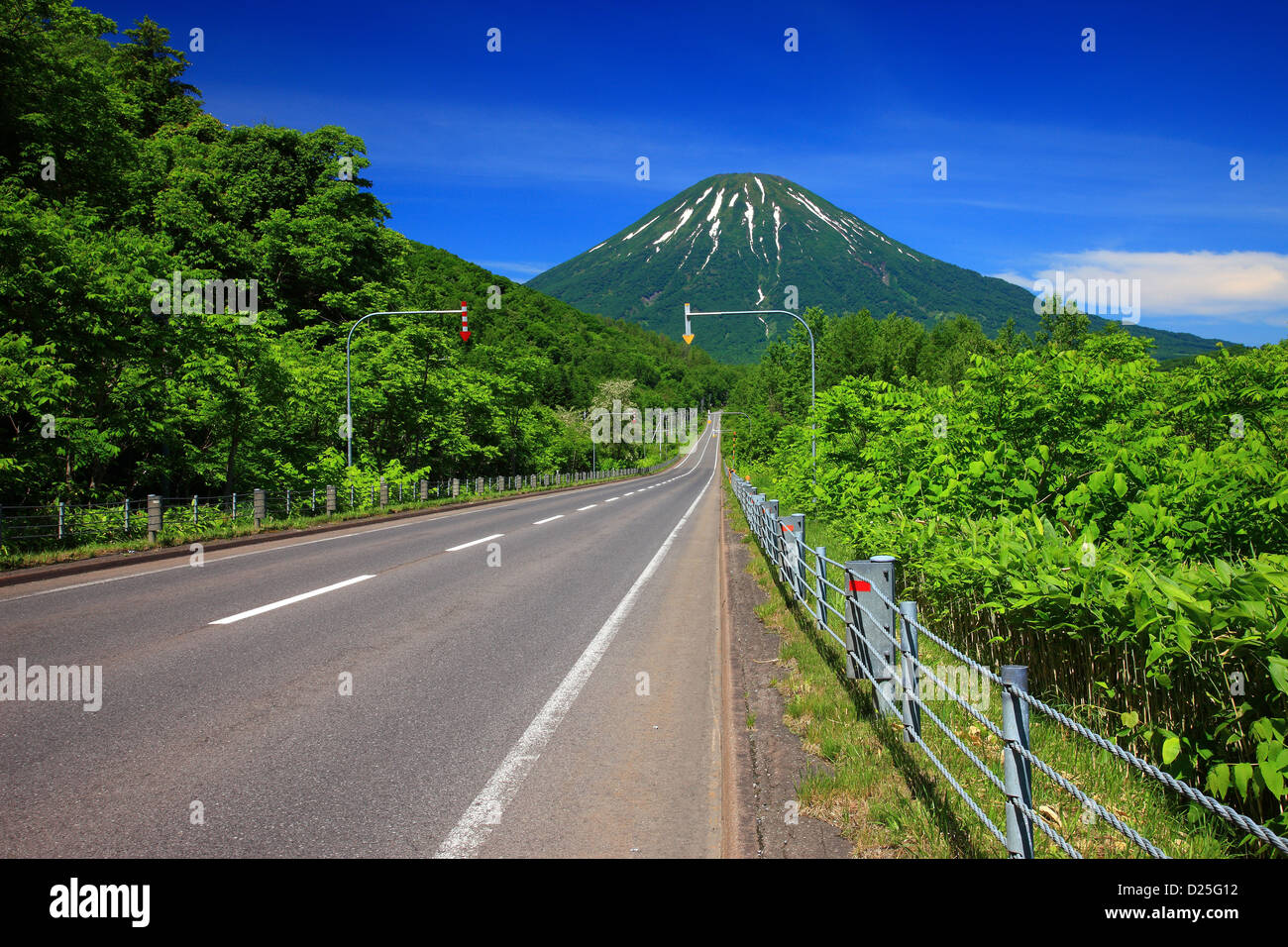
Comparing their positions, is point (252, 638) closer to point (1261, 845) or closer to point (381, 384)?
point (1261, 845)

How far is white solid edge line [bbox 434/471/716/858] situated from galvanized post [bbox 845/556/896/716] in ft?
7.10

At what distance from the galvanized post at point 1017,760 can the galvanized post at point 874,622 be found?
5.17 ft

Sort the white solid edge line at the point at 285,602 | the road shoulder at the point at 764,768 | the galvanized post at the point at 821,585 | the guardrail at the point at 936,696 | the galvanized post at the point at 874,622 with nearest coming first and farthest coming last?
the guardrail at the point at 936,696, the road shoulder at the point at 764,768, the galvanized post at the point at 874,622, the galvanized post at the point at 821,585, the white solid edge line at the point at 285,602

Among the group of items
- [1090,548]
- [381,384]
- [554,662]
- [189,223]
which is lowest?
[554,662]

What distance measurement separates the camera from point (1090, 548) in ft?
14.0

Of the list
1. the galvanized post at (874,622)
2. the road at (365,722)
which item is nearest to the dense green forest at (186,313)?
the road at (365,722)

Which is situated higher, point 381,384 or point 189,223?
point 189,223

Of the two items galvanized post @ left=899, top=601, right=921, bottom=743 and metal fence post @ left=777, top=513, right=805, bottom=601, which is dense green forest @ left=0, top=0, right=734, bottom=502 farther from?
galvanized post @ left=899, top=601, right=921, bottom=743

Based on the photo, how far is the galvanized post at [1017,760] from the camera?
258cm

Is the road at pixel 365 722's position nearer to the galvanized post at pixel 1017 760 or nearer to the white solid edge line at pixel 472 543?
the galvanized post at pixel 1017 760

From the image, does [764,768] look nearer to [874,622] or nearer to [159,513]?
[874,622]

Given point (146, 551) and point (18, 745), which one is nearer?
point (18, 745)
